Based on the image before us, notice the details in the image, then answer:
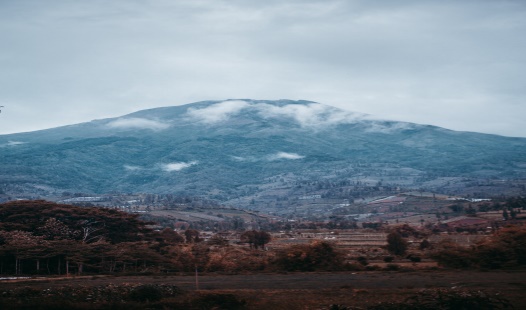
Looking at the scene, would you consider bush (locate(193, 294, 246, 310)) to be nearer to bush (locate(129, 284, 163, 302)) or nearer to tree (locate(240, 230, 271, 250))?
bush (locate(129, 284, 163, 302))

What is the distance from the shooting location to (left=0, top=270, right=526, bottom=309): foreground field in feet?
70.5

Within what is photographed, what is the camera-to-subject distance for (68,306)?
866 inches

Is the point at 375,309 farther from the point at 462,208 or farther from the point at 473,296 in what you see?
the point at 462,208

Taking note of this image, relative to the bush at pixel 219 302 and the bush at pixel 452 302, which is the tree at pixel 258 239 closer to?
the bush at pixel 219 302

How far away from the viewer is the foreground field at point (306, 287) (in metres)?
21.5

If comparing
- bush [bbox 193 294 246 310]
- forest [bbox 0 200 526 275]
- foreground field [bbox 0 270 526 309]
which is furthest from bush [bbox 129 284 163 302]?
forest [bbox 0 200 526 275]

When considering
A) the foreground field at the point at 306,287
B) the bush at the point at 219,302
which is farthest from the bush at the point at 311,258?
the bush at the point at 219,302

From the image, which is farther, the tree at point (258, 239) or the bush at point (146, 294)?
the tree at point (258, 239)

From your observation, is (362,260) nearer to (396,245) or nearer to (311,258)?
(311,258)

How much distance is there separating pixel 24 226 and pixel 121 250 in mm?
9068

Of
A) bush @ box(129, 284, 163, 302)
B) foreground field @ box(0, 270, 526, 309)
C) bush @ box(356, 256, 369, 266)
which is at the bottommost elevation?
bush @ box(356, 256, 369, 266)

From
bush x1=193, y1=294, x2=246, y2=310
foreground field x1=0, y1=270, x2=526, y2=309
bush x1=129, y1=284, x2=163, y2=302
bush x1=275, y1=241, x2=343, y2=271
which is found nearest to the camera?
bush x1=193, y1=294, x2=246, y2=310

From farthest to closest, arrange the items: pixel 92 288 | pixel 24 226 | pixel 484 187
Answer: pixel 484 187 → pixel 24 226 → pixel 92 288

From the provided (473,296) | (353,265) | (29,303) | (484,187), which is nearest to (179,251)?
(353,265)
